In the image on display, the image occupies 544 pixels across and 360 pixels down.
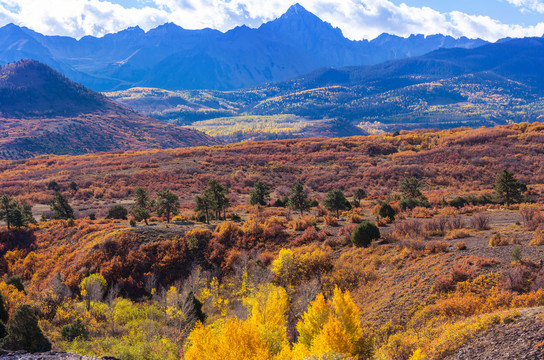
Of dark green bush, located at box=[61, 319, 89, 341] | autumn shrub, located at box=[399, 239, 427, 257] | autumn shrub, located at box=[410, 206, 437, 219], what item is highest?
autumn shrub, located at box=[399, 239, 427, 257]

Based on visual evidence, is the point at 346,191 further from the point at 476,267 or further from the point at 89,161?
the point at 89,161

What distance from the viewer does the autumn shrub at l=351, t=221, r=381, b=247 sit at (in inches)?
981

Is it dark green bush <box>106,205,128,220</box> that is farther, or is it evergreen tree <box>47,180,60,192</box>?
evergreen tree <box>47,180,60,192</box>

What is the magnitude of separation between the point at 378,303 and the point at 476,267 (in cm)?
533

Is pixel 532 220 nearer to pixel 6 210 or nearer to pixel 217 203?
pixel 217 203

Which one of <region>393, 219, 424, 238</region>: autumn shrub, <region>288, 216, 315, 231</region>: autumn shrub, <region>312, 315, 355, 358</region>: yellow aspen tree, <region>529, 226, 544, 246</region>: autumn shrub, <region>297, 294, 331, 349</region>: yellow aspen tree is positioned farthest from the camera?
<region>288, 216, 315, 231</region>: autumn shrub

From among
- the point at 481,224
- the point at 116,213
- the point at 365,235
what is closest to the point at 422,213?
the point at 481,224

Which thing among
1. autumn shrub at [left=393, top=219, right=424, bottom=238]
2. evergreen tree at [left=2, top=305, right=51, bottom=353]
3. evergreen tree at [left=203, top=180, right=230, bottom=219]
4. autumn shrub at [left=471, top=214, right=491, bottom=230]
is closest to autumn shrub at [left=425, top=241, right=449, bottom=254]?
autumn shrub at [left=393, top=219, right=424, bottom=238]

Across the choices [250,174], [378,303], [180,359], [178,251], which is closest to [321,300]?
[378,303]

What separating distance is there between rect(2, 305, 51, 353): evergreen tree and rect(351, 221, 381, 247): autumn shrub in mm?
20510

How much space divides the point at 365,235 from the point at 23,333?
855 inches

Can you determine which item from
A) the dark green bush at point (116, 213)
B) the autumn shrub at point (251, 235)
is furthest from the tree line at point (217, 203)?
the autumn shrub at point (251, 235)

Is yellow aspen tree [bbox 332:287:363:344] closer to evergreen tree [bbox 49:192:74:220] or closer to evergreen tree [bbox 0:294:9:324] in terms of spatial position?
evergreen tree [bbox 0:294:9:324]

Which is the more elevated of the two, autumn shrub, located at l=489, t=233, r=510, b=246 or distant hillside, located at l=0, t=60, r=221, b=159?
distant hillside, located at l=0, t=60, r=221, b=159
